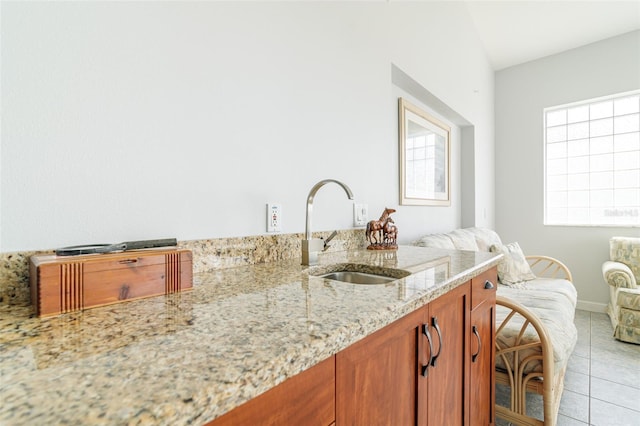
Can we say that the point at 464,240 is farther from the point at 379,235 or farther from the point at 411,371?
the point at 411,371

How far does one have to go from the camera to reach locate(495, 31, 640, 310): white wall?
342cm

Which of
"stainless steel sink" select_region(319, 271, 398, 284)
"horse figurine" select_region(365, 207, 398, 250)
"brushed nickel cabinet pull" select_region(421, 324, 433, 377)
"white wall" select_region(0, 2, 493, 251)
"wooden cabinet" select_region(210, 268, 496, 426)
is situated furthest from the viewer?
"horse figurine" select_region(365, 207, 398, 250)

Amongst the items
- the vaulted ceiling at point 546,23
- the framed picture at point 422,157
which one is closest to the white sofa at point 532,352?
the framed picture at point 422,157

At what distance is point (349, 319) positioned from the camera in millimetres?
568

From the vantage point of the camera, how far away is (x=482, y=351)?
51.0 inches

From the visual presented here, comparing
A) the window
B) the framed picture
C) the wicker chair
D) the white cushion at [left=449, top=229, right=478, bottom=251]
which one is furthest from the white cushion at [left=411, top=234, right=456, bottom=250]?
the window

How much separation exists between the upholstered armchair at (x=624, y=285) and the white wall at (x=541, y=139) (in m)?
0.26

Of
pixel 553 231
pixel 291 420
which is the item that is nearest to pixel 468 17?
pixel 553 231

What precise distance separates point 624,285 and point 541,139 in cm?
194

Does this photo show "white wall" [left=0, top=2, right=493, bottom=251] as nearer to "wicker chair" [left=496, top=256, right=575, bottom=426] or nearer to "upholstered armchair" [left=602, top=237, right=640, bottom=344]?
"wicker chair" [left=496, top=256, right=575, bottom=426]

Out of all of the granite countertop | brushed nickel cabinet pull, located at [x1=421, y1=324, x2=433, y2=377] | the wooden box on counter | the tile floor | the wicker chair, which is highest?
the wooden box on counter

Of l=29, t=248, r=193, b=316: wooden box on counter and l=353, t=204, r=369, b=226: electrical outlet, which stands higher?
l=353, t=204, r=369, b=226: electrical outlet

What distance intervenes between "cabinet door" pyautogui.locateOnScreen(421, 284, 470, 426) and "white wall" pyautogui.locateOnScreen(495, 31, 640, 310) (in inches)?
137

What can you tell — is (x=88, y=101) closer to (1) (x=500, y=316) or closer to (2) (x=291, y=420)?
(2) (x=291, y=420)
